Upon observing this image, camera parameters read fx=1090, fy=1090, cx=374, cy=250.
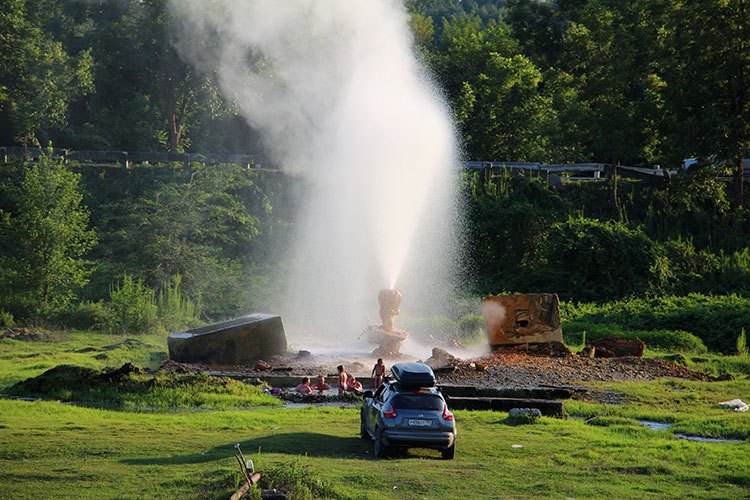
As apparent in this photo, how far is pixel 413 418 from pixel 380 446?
0.76 m

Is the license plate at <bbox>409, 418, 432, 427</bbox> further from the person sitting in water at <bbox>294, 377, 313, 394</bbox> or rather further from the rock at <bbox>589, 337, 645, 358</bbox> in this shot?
the rock at <bbox>589, 337, 645, 358</bbox>

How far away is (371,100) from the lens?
45.8 meters

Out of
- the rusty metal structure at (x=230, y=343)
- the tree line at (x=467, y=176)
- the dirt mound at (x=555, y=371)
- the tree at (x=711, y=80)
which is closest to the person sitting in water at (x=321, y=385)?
the dirt mound at (x=555, y=371)

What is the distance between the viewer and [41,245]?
4169 cm

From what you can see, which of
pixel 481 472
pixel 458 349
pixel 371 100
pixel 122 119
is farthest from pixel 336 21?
pixel 481 472

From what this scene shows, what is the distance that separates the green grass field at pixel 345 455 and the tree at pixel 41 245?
1722 centimetres

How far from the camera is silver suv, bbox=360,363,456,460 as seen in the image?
18.6 metres

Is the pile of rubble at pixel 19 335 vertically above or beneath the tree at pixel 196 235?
beneath

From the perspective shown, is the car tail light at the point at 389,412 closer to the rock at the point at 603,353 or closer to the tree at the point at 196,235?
the rock at the point at 603,353

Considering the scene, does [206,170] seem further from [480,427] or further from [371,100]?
[480,427]

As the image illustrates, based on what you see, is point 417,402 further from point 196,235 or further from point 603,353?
point 196,235

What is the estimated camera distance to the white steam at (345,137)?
144ft

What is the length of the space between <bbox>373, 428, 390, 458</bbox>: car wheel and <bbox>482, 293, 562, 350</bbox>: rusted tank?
51.3ft

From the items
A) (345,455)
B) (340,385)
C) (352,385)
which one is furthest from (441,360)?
(345,455)
